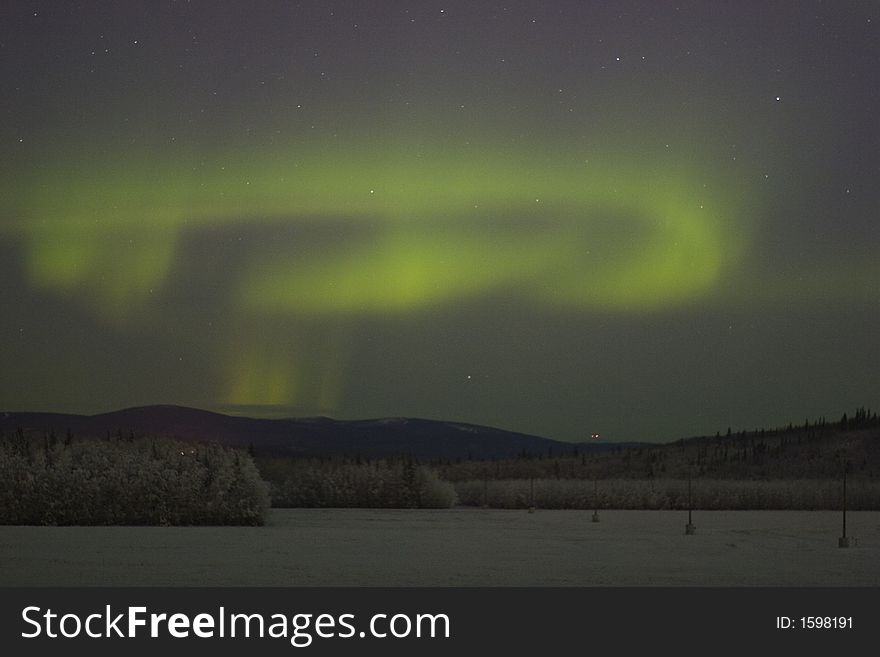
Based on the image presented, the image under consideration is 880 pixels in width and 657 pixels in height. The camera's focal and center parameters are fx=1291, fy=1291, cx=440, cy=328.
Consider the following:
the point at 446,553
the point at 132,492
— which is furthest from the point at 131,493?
the point at 446,553

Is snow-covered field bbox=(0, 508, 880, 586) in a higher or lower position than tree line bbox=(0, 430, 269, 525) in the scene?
lower

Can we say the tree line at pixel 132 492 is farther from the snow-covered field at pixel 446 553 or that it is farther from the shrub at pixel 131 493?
the snow-covered field at pixel 446 553

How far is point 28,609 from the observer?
11.7m

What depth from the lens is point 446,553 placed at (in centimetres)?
1752

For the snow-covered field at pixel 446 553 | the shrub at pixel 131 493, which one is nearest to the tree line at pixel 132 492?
the shrub at pixel 131 493

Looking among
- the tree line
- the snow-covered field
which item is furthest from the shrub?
the snow-covered field

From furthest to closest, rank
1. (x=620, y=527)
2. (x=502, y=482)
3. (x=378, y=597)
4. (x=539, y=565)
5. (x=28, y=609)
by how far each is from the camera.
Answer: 1. (x=502, y=482)
2. (x=620, y=527)
3. (x=539, y=565)
4. (x=378, y=597)
5. (x=28, y=609)

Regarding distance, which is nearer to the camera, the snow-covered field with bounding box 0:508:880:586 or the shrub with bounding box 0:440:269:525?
the snow-covered field with bounding box 0:508:880:586

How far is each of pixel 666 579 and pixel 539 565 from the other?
1.90m

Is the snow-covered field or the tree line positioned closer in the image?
the snow-covered field

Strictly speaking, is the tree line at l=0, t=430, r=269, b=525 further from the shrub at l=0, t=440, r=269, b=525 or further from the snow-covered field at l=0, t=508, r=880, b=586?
the snow-covered field at l=0, t=508, r=880, b=586

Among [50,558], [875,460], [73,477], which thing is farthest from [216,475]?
[875,460]

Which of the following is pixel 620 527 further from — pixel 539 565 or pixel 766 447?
pixel 766 447

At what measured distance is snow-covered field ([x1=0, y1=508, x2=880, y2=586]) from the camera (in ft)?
47.8
